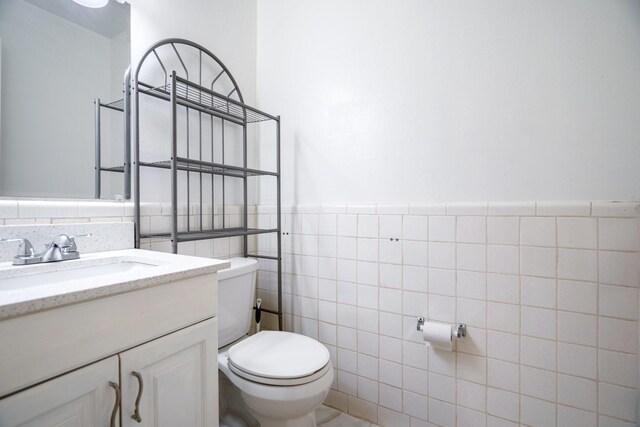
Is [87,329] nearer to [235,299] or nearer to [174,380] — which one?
[174,380]

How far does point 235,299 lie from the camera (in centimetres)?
139

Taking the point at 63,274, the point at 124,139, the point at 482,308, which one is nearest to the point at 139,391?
the point at 63,274

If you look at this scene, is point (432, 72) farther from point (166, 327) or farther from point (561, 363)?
point (166, 327)

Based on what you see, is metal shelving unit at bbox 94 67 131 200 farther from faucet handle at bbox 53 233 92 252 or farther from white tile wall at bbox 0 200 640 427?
faucet handle at bbox 53 233 92 252

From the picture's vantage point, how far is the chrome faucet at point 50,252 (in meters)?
0.89

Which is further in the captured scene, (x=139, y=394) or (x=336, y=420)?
(x=336, y=420)

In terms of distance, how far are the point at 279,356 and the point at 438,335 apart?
0.65m

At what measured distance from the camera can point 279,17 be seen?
179 centimetres

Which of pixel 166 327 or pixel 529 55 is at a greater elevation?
pixel 529 55

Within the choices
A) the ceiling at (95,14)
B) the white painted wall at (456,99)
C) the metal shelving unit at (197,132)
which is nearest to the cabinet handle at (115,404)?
the metal shelving unit at (197,132)

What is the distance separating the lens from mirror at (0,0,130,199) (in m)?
0.99

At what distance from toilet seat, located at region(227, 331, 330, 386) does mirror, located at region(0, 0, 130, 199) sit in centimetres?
84

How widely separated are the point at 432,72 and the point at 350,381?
5.03ft

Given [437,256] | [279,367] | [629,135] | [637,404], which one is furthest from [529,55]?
[279,367]
